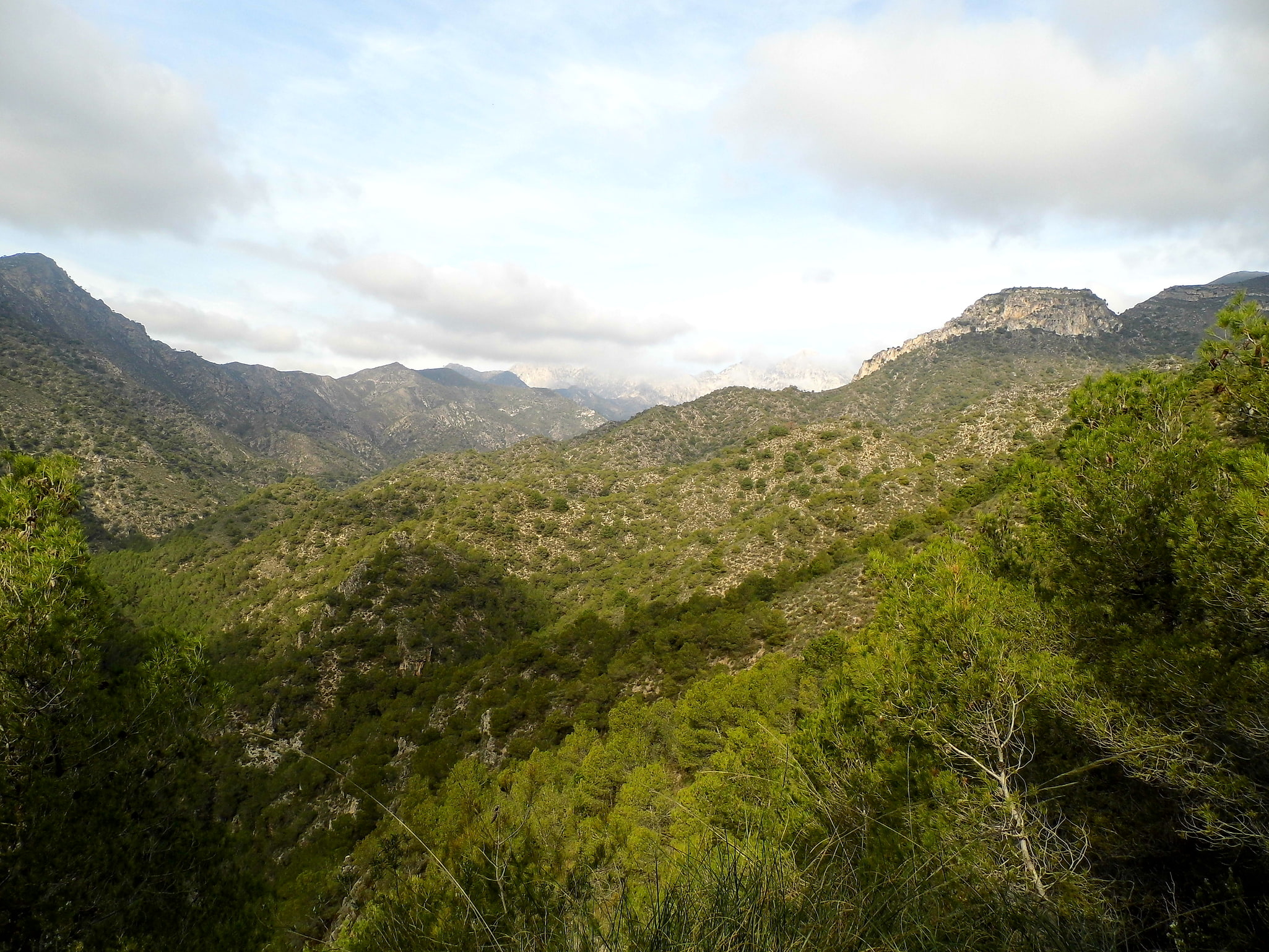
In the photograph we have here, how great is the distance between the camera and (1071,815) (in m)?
8.79

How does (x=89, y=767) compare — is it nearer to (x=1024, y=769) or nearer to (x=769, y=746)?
(x=769, y=746)

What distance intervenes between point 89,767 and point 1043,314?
8996 inches

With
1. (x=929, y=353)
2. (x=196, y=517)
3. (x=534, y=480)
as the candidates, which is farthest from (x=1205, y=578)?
(x=929, y=353)

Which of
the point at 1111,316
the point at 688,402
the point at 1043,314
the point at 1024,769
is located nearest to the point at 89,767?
the point at 1024,769

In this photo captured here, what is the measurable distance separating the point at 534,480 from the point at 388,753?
6728 cm

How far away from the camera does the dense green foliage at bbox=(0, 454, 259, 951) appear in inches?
261

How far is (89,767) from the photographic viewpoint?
7.64m

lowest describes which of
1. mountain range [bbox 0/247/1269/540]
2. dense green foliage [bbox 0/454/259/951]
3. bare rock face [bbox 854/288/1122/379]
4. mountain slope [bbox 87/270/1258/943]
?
mountain slope [bbox 87/270/1258/943]

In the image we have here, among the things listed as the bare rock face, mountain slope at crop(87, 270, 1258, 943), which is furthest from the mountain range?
mountain slope at crop(87, 270, 1258, 943)

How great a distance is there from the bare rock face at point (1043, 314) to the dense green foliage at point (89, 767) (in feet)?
721

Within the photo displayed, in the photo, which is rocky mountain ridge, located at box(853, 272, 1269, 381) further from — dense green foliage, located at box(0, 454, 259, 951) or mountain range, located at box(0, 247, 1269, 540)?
dense green foliage, located at box(0, 454, 259, 951)

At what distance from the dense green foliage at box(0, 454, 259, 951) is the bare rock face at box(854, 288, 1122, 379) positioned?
220 metres

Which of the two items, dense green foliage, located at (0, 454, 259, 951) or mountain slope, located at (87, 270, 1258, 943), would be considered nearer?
dense green foliage, located at (0, 454, 259, 951)

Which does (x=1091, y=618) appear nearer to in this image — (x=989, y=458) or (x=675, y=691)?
(x=675, y=691)
